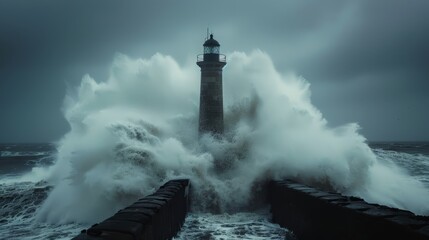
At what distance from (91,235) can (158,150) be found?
8.91 meters

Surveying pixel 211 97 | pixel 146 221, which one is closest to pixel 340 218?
pixel 146 221

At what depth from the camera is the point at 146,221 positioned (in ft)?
18.6

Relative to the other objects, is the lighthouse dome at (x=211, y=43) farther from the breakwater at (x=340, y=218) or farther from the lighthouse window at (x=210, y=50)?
the breakwater at (x=340, y=218)

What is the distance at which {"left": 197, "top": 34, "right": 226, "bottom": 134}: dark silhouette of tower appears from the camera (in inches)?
637

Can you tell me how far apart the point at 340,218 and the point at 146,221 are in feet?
10.2

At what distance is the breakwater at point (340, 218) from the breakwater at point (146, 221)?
2616 millimetres

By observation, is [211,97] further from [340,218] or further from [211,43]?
[340,218]

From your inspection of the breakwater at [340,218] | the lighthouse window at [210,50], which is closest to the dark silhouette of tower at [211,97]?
the lighthouse window at [210,50]

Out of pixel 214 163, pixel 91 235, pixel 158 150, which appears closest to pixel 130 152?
pixel 158 150

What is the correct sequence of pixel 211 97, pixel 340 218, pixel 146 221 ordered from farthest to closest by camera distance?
pixel 211 97
pixel 340 218
pixel 146 221

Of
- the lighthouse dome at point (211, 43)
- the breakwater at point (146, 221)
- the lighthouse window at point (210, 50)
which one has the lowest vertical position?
the breakwater at point (146, 221)

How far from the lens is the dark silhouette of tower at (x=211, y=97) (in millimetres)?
16188

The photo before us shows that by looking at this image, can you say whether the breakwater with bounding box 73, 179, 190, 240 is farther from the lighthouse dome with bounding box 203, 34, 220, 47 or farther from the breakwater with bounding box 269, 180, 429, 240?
the lighthouse dome with bounding box 203, 34, 220, 47

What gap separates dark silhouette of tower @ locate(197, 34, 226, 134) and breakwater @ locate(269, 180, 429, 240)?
6038 mm
